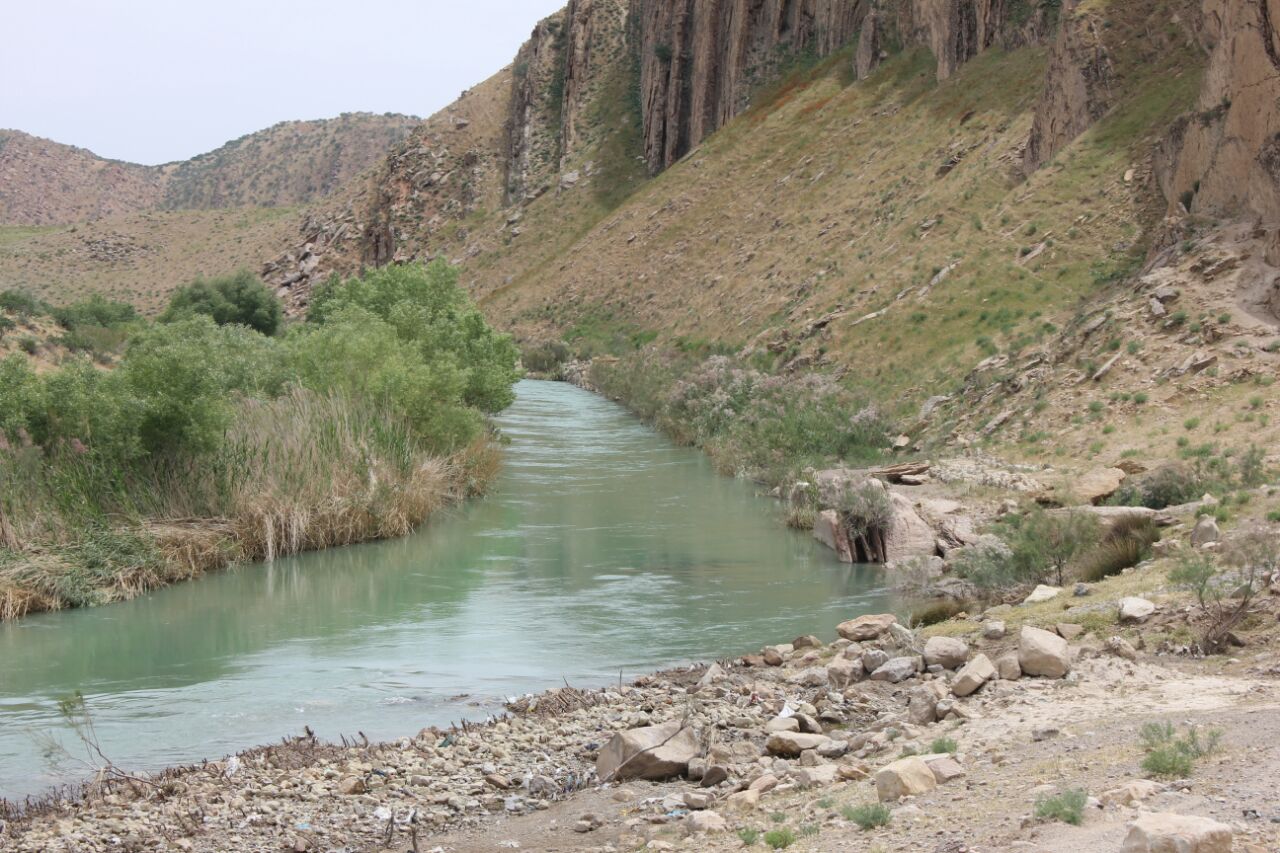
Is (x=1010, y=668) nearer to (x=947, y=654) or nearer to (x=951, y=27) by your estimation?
(x=947, y=654)

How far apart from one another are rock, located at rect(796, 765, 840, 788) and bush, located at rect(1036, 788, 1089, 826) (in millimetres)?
1915

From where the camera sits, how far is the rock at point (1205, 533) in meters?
12.8

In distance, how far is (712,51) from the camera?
71.5 m

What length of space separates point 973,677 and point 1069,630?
154 centimetres

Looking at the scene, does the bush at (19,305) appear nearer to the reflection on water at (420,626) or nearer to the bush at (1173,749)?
the reflection on water at (420,626)

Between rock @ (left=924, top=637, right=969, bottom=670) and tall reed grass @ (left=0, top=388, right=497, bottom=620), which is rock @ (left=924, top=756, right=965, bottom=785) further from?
tall reed grass @ (left=0, top=388, right=497, bottom=620)

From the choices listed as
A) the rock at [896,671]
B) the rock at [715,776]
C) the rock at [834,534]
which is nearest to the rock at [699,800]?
the rock at [715,776]

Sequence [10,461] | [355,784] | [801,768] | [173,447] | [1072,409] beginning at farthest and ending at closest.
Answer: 1. [1072,409]
2. [173,447]
3. [10,461]
4. [355,784]
5. [801,768]

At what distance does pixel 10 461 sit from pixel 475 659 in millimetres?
7706

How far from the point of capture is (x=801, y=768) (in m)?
8.48

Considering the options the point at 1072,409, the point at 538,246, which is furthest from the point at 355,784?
the point at 538,246

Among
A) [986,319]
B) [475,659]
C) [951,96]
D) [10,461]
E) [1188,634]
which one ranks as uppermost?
[951,96]

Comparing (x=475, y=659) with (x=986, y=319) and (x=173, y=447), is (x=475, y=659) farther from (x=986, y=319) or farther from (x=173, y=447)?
(x=986, y=319)

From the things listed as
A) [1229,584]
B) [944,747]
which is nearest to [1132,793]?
[944,747]
